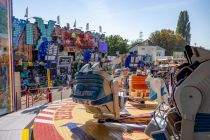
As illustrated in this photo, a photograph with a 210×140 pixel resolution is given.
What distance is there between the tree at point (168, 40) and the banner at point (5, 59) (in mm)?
47541

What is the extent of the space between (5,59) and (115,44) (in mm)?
39921

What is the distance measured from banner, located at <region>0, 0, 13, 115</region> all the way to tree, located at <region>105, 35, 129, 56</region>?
38.7m

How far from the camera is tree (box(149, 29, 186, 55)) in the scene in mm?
52219

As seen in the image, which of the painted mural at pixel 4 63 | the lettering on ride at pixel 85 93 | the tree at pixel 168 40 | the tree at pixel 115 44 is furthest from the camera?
the tree at pixel 168 40

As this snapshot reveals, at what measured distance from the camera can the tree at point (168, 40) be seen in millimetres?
52219

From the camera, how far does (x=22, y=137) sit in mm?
4094

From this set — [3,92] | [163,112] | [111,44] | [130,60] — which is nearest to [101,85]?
[163,112]

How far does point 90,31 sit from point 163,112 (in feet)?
88.8

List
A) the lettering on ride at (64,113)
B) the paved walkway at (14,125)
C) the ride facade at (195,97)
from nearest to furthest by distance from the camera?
the ride facade at (195,97)
the paved walkway at (14,125)
the lettering on ride at (64,113)

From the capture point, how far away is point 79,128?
169 inches

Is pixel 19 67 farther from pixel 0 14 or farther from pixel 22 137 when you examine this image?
pixel 22 137

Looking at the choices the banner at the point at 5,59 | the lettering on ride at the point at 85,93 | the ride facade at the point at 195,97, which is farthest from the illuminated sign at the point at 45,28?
the ride facade at the point at 195,97

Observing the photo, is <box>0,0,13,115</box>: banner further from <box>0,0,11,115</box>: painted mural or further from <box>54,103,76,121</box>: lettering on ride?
<box>54,103,76,121</box>: lettering on ride

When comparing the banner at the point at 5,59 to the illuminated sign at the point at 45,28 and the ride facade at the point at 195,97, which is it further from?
the illuminated sign at the point at 45,28
